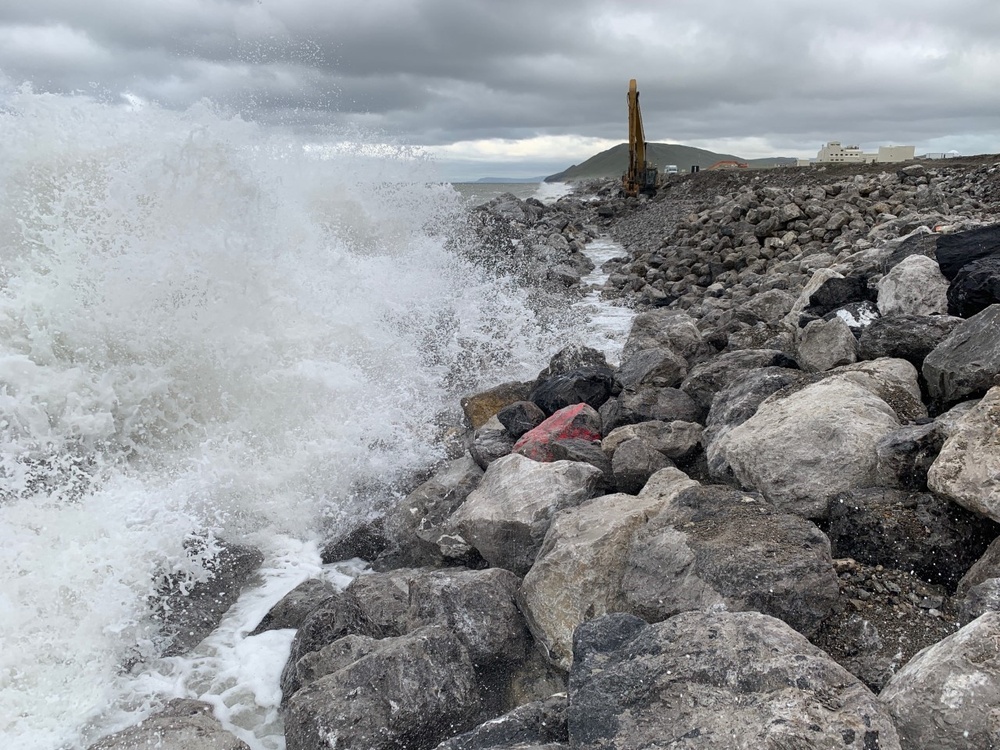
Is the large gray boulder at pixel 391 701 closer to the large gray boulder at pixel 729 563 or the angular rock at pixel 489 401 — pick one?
the large gray boulder at pixel 729 563

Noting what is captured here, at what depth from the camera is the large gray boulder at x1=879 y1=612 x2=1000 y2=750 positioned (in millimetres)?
1899

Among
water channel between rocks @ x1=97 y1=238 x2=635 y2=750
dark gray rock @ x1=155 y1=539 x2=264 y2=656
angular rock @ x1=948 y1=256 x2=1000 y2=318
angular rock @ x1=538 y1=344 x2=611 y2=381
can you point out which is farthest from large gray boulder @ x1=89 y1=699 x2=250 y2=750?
angular rock @ x1=948 y1=256 x2=1000 y2=318

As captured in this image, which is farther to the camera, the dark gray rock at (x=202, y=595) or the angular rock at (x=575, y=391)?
the angular rock at (x=575, y=391)

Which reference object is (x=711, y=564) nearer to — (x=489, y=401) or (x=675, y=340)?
(x=489, y=401)

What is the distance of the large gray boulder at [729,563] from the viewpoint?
2.67 m

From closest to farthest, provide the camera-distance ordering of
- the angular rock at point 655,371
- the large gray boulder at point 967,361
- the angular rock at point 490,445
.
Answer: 1. the large gray boulder at point 967,361
2. the angular rock at point 490,445
3. the angular rock at point 655,371

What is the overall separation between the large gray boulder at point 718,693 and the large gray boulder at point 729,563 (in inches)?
16.1

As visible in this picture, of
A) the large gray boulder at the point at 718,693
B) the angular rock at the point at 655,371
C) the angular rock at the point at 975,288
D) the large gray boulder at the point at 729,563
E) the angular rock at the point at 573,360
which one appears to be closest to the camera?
the large gray boulder at the point at 718,693

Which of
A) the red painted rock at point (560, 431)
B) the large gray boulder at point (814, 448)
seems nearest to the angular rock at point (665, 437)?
→ the red painted rock at point (560, 431)

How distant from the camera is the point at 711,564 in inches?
112

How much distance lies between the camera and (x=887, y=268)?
622 centimetres

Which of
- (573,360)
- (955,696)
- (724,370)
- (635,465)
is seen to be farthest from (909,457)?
(573,360)

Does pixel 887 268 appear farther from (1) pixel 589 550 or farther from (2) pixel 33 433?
(2) pixel 33 433

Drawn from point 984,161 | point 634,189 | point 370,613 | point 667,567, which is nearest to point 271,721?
point 370,613
